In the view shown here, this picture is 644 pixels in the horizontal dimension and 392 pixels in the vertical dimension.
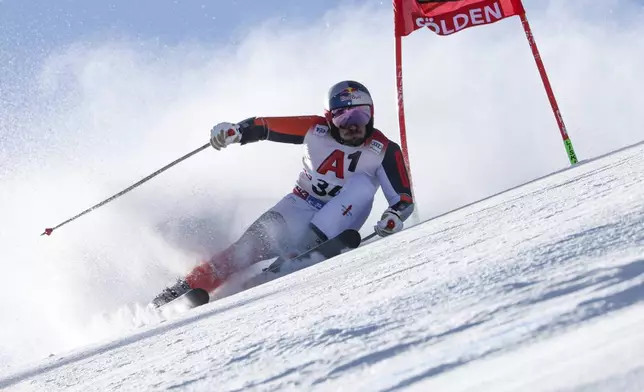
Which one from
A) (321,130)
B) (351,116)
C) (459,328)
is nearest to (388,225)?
(351,116)

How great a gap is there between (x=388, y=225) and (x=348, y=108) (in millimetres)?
959

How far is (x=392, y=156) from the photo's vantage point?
19.5 ft

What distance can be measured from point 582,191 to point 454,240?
19.2 inches

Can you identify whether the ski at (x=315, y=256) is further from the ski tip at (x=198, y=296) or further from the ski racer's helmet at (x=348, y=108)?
the ski racer's helmet at (x=348, y=108)

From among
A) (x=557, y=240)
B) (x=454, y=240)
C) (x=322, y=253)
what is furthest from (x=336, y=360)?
(x=322, y=253)

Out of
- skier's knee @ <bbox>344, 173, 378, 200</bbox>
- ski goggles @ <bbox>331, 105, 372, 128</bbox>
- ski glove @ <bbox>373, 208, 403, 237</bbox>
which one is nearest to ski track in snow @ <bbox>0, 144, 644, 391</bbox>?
ski glove @ <bbox>373, 208, 403, 237</bbox>

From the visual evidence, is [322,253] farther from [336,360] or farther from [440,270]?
[336,360]

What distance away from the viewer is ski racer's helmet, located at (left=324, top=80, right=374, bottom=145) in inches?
229

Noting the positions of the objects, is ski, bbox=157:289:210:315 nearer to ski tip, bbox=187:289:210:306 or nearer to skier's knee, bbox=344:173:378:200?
ski tip, bbox=187:289:210:306

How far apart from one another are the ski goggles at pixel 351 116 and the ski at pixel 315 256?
119cm

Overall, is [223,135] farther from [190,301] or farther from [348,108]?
[190,301]

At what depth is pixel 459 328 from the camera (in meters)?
1.07

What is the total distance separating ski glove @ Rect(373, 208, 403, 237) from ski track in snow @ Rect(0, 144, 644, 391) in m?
2.97

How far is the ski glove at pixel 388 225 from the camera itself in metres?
5.39
